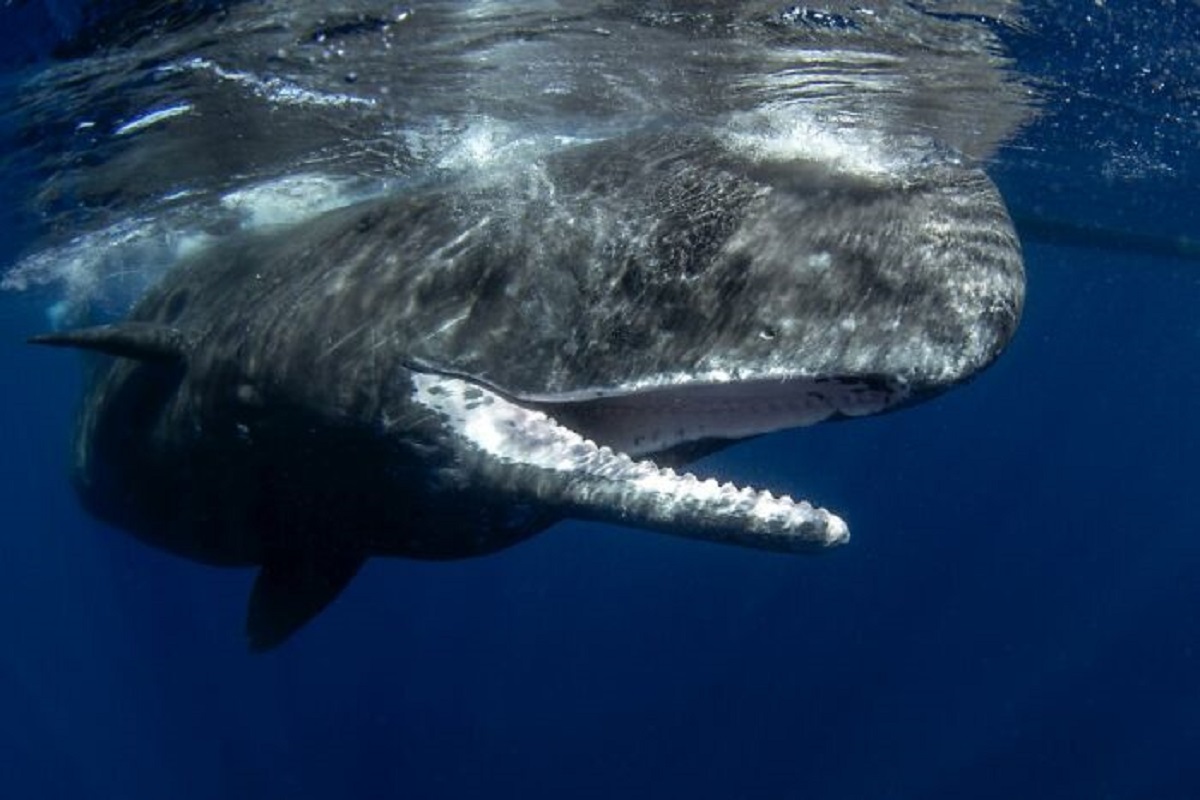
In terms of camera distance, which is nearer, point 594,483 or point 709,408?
point 594,483

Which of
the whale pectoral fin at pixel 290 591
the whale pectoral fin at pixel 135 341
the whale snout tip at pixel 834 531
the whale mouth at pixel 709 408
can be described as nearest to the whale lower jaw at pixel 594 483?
the whale snout tip at pixel 834 531

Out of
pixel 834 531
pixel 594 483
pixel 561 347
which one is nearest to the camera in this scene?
pixel 834 531

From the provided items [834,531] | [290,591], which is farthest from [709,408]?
[290,591]

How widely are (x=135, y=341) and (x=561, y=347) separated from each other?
395cm

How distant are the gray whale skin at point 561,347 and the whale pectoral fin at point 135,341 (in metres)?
0.02

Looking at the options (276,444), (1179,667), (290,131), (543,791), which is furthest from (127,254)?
(1179,667)

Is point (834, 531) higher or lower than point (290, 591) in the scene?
higher

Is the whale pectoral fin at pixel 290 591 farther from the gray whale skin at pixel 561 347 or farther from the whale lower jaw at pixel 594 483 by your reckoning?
the whale lower jaw at pixel 594 483

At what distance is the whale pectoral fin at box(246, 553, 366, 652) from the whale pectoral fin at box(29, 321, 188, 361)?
181cm

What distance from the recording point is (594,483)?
4910 millimetres

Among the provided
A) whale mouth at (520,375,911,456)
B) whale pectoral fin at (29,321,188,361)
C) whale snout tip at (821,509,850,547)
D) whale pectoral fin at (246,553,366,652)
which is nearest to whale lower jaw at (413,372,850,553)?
whale snout tip at (821,509,850,547)

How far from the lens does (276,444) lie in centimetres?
691

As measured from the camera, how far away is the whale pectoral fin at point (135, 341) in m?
7.68

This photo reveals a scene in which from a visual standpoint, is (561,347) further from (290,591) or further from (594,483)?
(290,591)
